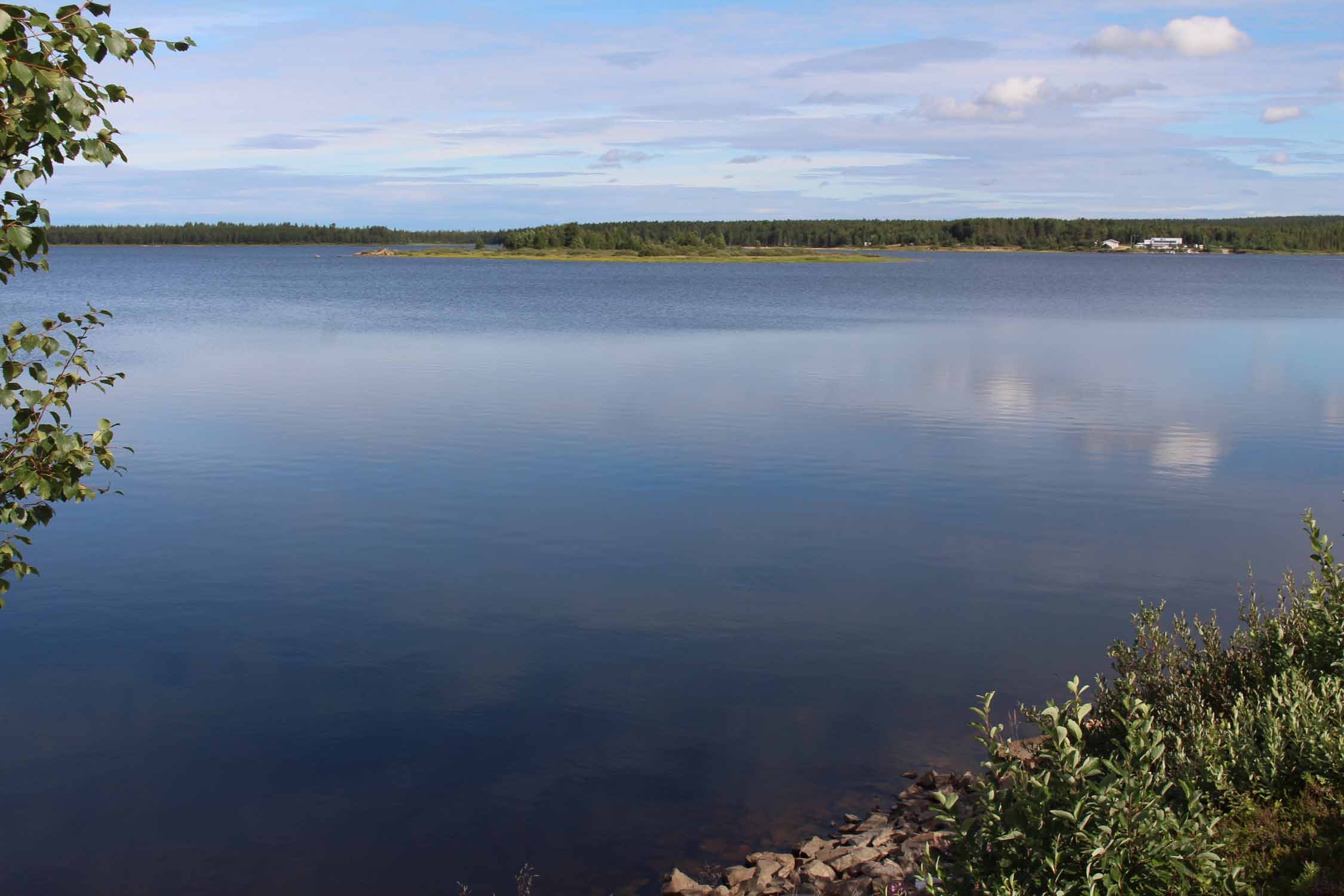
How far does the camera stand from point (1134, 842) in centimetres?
560

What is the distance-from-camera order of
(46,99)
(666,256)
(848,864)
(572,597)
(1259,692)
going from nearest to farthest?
(46,99) < (848,864) < (1259,692) < (572,597) < (666,256)

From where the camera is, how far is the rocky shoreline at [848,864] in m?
7.69

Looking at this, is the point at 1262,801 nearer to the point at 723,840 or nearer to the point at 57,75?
the point at 723,840

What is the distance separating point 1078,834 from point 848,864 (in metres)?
2.92

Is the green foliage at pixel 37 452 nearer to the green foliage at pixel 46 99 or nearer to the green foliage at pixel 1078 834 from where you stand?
the green foliage at pixel 46 99

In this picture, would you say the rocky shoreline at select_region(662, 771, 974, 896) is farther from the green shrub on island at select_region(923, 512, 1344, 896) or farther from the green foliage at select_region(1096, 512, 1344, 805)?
the green foliage at select_region(1096, 512, 1344, 805)

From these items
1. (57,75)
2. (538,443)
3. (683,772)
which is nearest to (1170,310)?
(538,443)

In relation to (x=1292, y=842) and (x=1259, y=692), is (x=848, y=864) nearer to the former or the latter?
(x=1292, y=842)

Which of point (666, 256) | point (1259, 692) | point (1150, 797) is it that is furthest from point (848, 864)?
point (666, 256)

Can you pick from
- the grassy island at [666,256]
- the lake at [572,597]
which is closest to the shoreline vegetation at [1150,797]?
the lake at [572,597]

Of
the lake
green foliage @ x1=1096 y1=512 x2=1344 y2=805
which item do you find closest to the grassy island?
the lake

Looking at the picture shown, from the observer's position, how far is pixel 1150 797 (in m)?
5.89

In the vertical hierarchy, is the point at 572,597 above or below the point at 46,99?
below

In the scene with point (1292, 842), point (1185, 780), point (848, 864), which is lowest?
point (848, 864)
